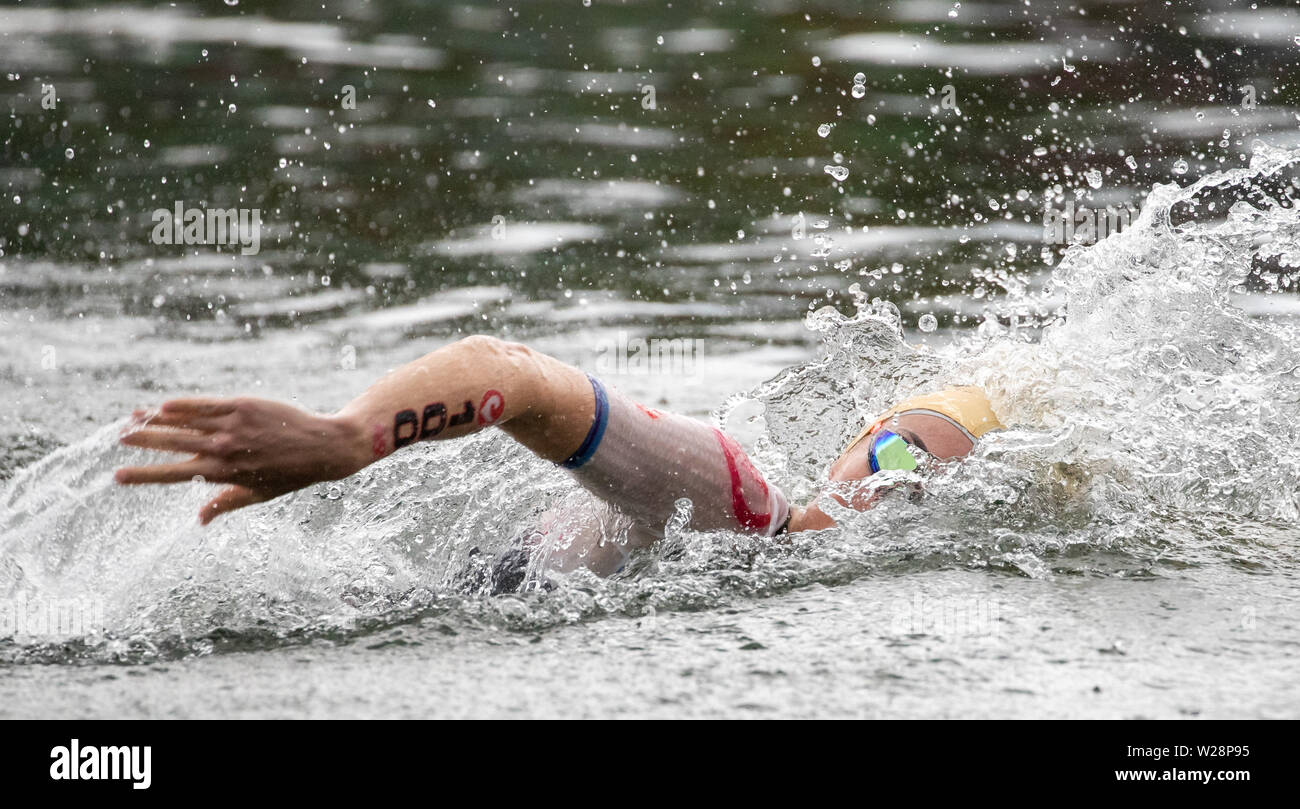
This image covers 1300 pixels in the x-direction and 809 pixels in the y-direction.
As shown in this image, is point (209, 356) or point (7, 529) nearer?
point (7, 529)

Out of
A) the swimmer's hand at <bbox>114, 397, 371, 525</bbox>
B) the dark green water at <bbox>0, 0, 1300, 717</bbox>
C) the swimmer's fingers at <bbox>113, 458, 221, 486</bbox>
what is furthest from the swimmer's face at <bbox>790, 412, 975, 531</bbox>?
the swimmer's fingers at <bbox>113, 458, 221, 486</bbox>

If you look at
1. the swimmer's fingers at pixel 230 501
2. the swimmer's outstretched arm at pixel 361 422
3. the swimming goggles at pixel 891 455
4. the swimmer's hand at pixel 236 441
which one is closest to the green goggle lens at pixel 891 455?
the swimming goggles at pixel 891 455

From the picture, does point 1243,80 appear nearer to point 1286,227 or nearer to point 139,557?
point 1286,227

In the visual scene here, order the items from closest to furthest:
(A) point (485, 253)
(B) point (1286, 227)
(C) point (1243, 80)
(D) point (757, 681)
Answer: (D) point (757, 681) < (B) point (1286, 227) < (A) point (485, 253) < (C) point (1243, 80)

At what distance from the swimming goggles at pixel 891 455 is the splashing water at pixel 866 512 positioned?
43 millimetres

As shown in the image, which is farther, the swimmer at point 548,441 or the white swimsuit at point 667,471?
the white swimsuit at point 667,471

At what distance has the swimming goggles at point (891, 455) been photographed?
3.83 metres

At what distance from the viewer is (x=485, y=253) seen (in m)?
8.04

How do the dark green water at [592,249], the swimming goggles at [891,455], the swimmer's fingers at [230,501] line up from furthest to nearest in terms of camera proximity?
the swimming goggles at [891,455], the dark green water at [592,249], the swimmer's fingers at [230,501]

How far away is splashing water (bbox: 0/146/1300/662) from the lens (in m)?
3.31

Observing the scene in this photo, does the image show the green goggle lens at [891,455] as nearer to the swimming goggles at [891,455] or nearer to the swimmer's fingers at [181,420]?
the swimming goggles at [891,455]

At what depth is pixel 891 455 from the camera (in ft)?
12.6
